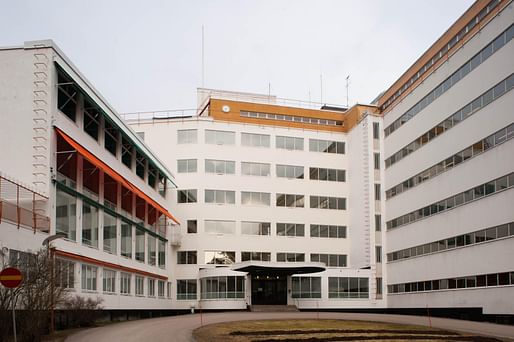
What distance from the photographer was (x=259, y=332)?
93.7 feet

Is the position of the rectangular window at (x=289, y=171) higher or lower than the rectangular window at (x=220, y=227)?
higher

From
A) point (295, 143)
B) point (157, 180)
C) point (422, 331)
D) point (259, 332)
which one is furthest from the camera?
point (295, 143)

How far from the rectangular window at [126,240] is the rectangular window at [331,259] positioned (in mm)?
25047

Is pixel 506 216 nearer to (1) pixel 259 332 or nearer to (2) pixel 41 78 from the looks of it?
(1) pixel 259 332

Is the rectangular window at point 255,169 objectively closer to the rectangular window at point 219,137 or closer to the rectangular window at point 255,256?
the rectangular window at point 219,137

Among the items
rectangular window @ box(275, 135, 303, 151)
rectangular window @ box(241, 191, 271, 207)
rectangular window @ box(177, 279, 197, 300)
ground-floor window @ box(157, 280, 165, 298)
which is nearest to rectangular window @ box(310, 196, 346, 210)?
rectangular window @ box(241, 191, 271, 207)

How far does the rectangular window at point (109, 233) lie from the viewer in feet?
139

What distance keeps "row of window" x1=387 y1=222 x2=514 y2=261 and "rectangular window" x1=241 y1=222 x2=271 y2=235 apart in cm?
1278

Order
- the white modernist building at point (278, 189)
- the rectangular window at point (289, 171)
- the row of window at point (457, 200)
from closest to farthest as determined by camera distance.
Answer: the white modernist building at point (278, 189), the row of window at point (457, 200), the rectangular window at point (289, 171)

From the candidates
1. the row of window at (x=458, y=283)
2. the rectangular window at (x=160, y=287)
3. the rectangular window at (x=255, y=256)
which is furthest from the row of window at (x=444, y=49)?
the rectangular window at (x=160, y=287)

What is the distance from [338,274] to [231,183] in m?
14.4

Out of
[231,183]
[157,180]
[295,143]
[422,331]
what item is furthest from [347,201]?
[422,331]

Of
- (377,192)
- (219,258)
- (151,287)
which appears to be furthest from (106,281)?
(377,192)

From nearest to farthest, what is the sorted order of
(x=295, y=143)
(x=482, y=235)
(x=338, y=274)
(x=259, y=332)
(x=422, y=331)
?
(x=259, y=332), (x=422, y=331), (x=482, y=235), (x=338, y=274), (x=295, y=143)
